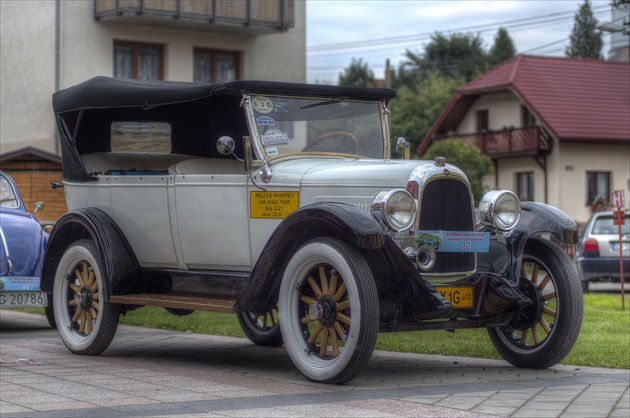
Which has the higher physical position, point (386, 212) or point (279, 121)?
point (279, 121)

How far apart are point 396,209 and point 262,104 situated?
6.63 ft

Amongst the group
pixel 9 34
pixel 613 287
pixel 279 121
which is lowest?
pixel 613 287

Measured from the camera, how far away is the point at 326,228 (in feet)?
26.7

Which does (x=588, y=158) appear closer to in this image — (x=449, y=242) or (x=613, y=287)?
Answer: (x=613, y=287)

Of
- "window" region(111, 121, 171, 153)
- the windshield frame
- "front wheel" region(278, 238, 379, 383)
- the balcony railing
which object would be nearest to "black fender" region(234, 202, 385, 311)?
"front wheel" region(278, 238, 379, 383)

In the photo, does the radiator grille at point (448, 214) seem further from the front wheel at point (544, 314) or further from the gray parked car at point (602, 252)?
the gray parked car at point (602, 252)

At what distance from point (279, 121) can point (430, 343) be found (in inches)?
101

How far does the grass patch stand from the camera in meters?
9.58

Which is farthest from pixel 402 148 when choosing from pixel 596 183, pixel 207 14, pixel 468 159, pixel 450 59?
pixel 450 59

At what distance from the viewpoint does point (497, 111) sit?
164 ft

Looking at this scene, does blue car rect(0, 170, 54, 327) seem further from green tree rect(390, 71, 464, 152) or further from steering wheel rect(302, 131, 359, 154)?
green tree rect(390, 71, 464, 152)

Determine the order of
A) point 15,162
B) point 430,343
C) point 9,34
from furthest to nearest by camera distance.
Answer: point 9,34 < point 15,162 < point 430,343

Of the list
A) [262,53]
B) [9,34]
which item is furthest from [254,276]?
[262,53]

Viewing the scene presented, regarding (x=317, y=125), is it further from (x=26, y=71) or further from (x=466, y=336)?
(x=26, y=71)
